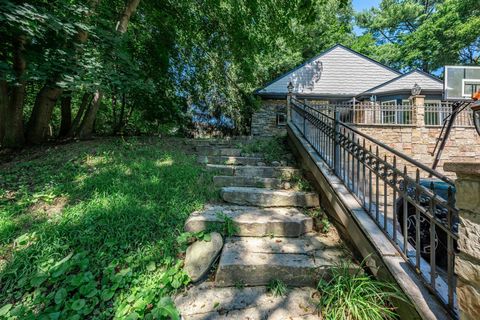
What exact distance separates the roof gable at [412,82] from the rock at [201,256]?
1205cm

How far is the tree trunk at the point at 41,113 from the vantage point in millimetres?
4703

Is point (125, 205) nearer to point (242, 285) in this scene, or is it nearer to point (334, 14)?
point (242, 285)

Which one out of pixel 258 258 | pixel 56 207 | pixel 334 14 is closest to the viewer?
pixel 258 258

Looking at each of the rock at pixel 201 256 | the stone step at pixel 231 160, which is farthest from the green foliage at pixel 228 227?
the stone step at pixel 231 160

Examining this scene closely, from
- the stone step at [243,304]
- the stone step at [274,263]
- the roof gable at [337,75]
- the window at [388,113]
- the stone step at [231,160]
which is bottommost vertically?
the stone step at [243,304]

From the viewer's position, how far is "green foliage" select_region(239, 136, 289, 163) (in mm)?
4216

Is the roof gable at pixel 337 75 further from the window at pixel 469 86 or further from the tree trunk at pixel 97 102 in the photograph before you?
the tree trunk at pixel 97 102

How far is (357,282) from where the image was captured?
5.39 ft

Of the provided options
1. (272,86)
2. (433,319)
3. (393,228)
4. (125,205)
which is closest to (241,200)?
(125,205)

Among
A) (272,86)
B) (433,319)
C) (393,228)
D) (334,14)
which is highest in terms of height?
(334,14)

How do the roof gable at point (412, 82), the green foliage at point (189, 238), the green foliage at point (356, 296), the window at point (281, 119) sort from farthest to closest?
the window at point (281, 119) → the roof gable at point (412, 82) → the green foliage at point (189, 238) → the green foliage at point (356, 296)

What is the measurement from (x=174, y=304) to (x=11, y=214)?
2.22m

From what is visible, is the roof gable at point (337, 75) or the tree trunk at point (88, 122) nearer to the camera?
the tree trunk at point (88, 122)

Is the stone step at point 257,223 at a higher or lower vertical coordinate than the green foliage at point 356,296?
higher
